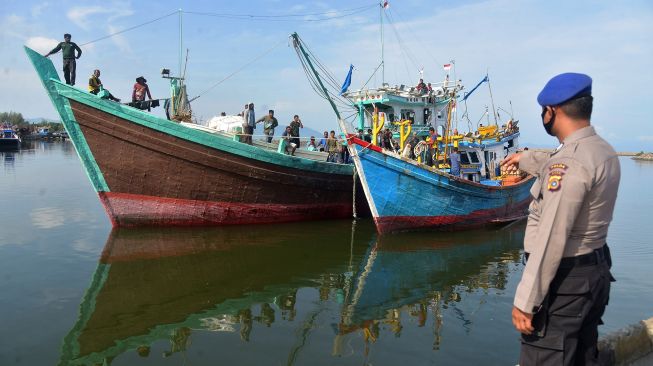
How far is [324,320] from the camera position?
624 cm

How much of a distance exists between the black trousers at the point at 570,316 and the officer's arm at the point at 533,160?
625 mm

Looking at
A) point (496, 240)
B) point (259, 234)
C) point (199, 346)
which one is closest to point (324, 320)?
point (199, 346)

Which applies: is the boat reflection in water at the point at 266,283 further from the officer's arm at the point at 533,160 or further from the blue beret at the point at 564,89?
the blue beret at the point at 564,89

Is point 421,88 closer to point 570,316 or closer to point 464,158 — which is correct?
point 464,158

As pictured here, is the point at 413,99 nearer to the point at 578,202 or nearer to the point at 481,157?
the point at 481,157

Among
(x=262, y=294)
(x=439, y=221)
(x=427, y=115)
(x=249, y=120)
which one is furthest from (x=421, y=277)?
(x=427, y=115)

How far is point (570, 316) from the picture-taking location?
91.4 inches

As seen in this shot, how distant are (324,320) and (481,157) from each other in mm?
11496

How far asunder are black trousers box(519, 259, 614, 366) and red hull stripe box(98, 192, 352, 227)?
33.6 feet

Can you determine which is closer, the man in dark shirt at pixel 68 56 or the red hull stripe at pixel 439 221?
the man in dark shirt at pixel 68 56

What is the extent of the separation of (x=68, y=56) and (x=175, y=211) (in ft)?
14.6

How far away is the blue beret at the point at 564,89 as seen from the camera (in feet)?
7.62

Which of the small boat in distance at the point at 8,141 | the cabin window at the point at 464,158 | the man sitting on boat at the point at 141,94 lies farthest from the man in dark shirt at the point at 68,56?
the small boat in distance at the point at 8,141

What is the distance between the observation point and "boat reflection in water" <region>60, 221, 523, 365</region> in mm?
5711
